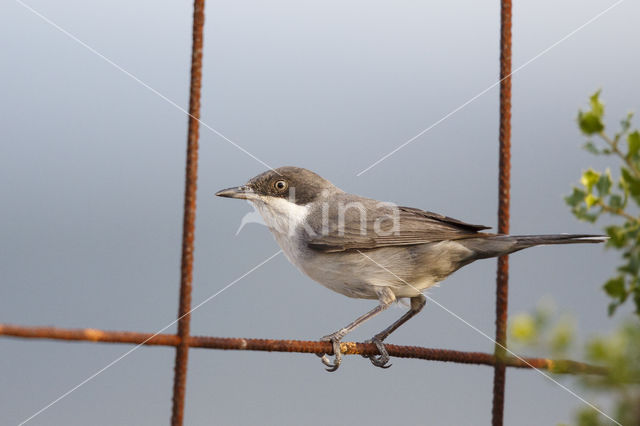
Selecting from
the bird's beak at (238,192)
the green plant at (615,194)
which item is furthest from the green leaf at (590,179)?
the bird's beak at (238,192)

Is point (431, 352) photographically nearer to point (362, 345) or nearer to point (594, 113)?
point (362, 345)

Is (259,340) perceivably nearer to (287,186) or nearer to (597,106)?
(597,106)

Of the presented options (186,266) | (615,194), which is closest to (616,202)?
(615,194)

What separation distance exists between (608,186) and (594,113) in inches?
14.0

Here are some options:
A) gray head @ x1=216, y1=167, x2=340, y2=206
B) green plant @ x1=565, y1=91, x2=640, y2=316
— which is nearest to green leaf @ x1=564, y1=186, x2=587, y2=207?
green plant @ x1=565, y1=91, x2=640, y2=316

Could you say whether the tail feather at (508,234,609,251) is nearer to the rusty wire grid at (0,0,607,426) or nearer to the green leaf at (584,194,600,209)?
the green leaf at (584,194,600,209)

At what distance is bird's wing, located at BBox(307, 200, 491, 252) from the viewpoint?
14.0 ft

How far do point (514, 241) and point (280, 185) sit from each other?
5.49 feet

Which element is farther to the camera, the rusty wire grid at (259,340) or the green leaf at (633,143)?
the green leaf at (633,143)

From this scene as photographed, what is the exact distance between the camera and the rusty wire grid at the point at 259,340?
2.37 metres

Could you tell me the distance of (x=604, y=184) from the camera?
324 cm

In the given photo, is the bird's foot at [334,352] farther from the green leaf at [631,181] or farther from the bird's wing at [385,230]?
the green leaf at [631,181]

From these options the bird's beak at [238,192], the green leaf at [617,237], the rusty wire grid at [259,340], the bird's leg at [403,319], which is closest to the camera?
the rusty wire grid at [259,340]

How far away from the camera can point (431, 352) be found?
3.11 meters
